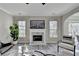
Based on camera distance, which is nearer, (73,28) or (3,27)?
(3,27)

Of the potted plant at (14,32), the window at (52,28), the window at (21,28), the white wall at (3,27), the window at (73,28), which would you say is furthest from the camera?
the window at (52,28)

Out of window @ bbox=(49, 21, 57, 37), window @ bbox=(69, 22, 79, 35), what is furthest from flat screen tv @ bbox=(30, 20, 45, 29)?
window @ bbox=(69, 22, 79, 35)

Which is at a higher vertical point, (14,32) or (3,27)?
(3,27)

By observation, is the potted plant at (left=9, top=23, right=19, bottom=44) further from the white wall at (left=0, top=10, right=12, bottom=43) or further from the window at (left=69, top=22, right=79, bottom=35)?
the window at (left=69, top=22, right=79, bottom=35)

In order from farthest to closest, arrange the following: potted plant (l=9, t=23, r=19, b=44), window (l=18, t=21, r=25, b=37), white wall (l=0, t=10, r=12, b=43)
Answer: window (l=18, t=21, r=25, b=37) → potted plant (l=9, t=23, r=19, b=44) → white wall (l=0, t=10, r=12, b=43)

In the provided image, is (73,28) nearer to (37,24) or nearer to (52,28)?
(52,28)

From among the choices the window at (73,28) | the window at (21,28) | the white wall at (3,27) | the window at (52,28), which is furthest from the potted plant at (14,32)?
the window at (73,28)

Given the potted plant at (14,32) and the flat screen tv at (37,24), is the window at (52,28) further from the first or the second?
the potted plant at (14,32)

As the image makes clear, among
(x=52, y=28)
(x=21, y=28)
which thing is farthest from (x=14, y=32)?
(x=52, y=28)

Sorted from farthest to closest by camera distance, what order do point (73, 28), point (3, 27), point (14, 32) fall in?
point (73, 28)
point (14, 32)
point (3, 27)

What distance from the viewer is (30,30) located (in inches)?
366

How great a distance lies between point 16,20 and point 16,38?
1573mm

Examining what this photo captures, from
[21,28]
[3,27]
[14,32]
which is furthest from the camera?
[21,28]

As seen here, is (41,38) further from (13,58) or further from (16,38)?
(13,58)
